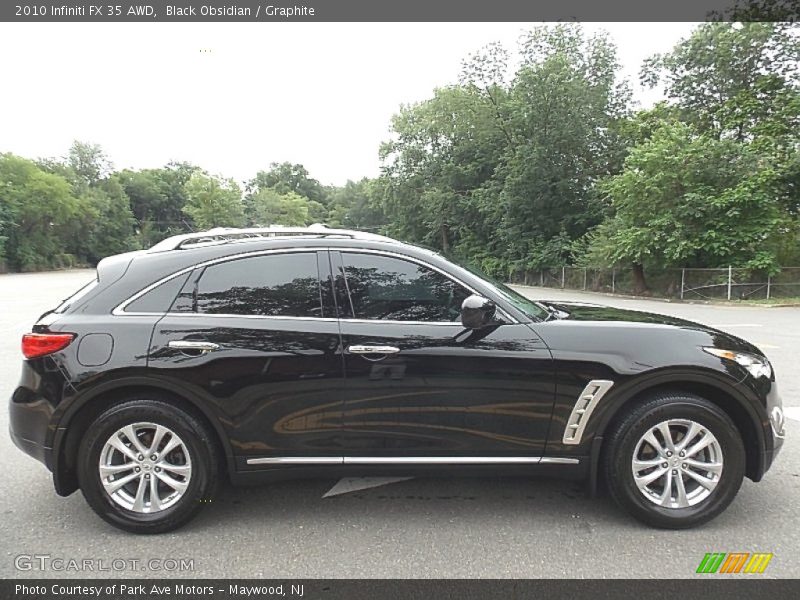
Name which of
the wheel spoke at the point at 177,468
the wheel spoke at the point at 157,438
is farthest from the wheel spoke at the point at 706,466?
the wheel spoke at the point at 157,438

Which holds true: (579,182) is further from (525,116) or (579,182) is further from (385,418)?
(385,418)

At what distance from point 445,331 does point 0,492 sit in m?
3.14

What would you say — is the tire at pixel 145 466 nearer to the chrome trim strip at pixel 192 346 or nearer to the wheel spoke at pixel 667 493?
the chrome trim strip at pixel 192 346

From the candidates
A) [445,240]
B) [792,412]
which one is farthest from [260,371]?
[445,240]

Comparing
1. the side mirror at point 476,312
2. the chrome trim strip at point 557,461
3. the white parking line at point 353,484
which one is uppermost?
the side mirror at point 476,312

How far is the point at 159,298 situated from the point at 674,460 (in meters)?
3.11

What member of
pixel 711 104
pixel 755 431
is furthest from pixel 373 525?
pixel 711 104

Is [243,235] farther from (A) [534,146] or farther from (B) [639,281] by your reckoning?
(A) [534,146]

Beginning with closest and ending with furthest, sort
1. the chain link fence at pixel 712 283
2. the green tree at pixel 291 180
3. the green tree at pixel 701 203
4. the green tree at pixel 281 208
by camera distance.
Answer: the green tree at pixel 701 203 < the chain link fence at pixel 712 283 < the green tree at pixel 281 208 < the green tree at pixel 291 180

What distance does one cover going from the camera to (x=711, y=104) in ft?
82.0
